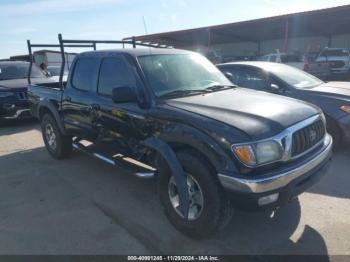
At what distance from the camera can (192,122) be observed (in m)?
3.06

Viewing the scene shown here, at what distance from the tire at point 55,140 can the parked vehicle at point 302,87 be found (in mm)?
3027

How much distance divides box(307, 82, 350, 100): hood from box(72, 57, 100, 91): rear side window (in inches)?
147

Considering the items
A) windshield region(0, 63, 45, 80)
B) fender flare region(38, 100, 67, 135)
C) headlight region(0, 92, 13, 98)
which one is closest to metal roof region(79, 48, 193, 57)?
fender flare region(38, 100, 67, 135)

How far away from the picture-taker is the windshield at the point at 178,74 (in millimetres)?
3752

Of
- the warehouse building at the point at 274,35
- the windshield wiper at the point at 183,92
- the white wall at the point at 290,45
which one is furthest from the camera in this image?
the white wall at the point at 290,45

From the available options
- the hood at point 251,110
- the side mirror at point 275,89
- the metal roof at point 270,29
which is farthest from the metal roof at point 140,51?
the metal roof at point 270,29

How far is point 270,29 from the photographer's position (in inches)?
1153

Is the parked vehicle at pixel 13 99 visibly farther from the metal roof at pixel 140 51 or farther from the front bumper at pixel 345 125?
the front bumper at pixel 345 125

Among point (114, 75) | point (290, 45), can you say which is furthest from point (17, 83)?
point (290, 45)

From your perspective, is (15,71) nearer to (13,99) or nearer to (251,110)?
(13,99)

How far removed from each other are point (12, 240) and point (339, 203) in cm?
361

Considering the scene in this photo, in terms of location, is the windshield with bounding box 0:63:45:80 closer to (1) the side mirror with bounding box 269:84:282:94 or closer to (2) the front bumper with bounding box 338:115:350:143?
(1) the side mirror with bounding box 269:84:282:94

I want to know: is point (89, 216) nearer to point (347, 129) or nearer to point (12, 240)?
point (12, 240)

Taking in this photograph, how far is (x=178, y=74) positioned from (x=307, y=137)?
5.41ft
